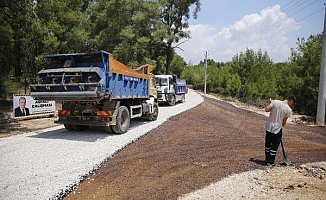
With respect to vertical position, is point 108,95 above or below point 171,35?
below

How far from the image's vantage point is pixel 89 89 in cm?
674

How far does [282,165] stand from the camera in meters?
5.37

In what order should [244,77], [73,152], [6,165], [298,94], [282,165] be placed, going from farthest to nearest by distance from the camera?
[244,77], [298,94], [73,152], [282,165], [6,165]

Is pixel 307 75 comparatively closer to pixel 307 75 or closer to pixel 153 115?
pixel 307 75

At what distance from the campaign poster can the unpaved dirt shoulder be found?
957cm

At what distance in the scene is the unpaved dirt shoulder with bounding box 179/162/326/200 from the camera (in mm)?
3803

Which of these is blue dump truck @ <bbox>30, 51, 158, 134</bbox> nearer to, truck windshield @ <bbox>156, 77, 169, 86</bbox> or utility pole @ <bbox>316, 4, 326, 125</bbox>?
truck windshield @ <bbox>156, 77, 169, 86</bbox>

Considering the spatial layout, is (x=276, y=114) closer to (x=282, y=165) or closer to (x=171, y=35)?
(x=282, y=165)

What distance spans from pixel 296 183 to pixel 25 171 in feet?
17.3

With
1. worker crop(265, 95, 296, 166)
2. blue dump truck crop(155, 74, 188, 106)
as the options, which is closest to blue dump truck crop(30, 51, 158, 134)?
worker crop(265, 95, 296, 166)

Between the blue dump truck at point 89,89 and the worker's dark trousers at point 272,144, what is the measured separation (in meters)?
4.64

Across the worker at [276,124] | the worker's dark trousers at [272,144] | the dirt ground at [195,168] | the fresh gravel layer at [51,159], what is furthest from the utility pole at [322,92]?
the fresh gravel layer at [51,159]

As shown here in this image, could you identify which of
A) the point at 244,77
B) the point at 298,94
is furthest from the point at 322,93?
the point at 244,77

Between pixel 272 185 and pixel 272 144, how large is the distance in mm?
1385
